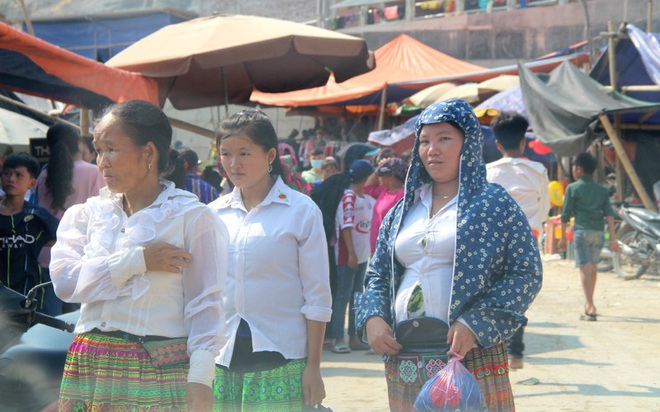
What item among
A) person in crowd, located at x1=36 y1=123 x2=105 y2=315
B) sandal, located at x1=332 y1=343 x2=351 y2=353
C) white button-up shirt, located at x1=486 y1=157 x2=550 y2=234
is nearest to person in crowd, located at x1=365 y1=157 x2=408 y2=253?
sandal, located at x1=332 y1=343 x2=351 y2=353

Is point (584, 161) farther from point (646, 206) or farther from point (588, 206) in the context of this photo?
point (646, 206)

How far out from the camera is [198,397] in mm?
2723

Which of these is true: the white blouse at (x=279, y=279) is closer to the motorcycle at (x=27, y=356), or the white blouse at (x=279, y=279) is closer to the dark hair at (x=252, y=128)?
the dark hair at (x=252, y=128)

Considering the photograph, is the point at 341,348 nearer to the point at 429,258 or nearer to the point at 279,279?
the point at 279,279

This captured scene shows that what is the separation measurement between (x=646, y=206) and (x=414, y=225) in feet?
33.1

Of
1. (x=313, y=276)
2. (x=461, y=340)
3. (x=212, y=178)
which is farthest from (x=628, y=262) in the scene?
(x=461, y=340)

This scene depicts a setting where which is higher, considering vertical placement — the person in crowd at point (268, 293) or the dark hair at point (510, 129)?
the dark hair at point (510, 129)

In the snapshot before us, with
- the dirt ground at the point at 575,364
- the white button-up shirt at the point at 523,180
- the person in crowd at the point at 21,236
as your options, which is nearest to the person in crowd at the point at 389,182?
the dirt ground at the point at 575,364

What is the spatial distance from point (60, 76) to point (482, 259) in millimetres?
4647

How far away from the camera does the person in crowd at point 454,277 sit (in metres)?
3.09

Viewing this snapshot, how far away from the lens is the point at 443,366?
316 cm

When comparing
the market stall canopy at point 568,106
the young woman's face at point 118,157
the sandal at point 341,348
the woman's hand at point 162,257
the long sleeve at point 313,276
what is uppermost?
the market stall canopy at point 568,106

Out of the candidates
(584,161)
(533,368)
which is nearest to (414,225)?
(533,368)

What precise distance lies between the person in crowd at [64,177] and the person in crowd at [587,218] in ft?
16.2
